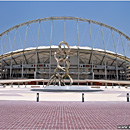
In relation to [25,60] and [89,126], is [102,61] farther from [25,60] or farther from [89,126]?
[89,126]

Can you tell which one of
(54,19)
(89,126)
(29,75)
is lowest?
(89,126)

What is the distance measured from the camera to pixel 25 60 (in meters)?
67.5

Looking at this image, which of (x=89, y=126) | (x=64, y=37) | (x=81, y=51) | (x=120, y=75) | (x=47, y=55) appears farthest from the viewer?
(x=120, y=75)

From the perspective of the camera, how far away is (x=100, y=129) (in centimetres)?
524

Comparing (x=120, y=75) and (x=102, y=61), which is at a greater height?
(x=102, y=61)

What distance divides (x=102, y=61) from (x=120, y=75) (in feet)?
43.7

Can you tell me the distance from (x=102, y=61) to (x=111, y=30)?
1492 centimetres

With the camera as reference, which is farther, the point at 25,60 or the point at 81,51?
the point at 25,60

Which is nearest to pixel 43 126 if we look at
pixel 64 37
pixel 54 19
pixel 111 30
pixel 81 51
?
pixel 64 37

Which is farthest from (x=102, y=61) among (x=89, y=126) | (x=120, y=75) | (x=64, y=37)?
(x=89, y=126)

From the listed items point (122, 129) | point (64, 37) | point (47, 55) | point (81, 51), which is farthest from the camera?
point (47, 55)

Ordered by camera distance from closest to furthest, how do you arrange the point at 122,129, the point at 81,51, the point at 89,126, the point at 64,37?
the point at 122,129 < the point at 89,126 < the point at 64,37 < the point at 81,51

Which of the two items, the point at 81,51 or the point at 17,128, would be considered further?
the point at 81,51

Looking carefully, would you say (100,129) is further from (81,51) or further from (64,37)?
(81,51)
